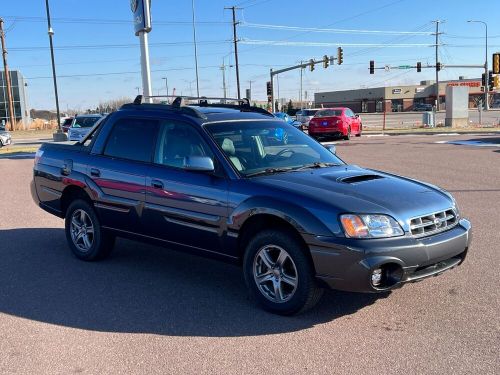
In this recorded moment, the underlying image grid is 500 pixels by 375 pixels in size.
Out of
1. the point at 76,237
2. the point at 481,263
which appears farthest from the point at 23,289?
the point at 481,263

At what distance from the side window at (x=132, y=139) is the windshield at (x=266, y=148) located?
31.6 inches

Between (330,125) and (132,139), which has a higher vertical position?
(132,139)

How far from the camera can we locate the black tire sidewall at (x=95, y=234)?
616cm

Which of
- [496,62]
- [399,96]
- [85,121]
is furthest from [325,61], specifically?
[399,96]

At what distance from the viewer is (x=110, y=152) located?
20.1 feet

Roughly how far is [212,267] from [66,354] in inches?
91.4

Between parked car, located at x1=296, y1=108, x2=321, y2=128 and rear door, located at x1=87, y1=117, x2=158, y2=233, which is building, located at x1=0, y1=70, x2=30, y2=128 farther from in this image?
rear door, located at x1=87, y1=117, x2=158, y2=233

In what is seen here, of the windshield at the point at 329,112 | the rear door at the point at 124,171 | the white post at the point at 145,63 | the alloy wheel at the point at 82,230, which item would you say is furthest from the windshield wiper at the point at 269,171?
the windshield at the point at 329,112

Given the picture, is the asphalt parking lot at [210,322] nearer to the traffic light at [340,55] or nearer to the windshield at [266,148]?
the windshield at [266,148]

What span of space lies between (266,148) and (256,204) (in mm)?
1052

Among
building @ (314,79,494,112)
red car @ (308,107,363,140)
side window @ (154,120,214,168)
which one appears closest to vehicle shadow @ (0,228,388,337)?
side window @ (154,120,214,168)

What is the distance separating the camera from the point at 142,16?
18.4 meters

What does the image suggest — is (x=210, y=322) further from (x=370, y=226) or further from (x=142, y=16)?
(x=142, y=16)

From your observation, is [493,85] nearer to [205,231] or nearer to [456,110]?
[456,110]
